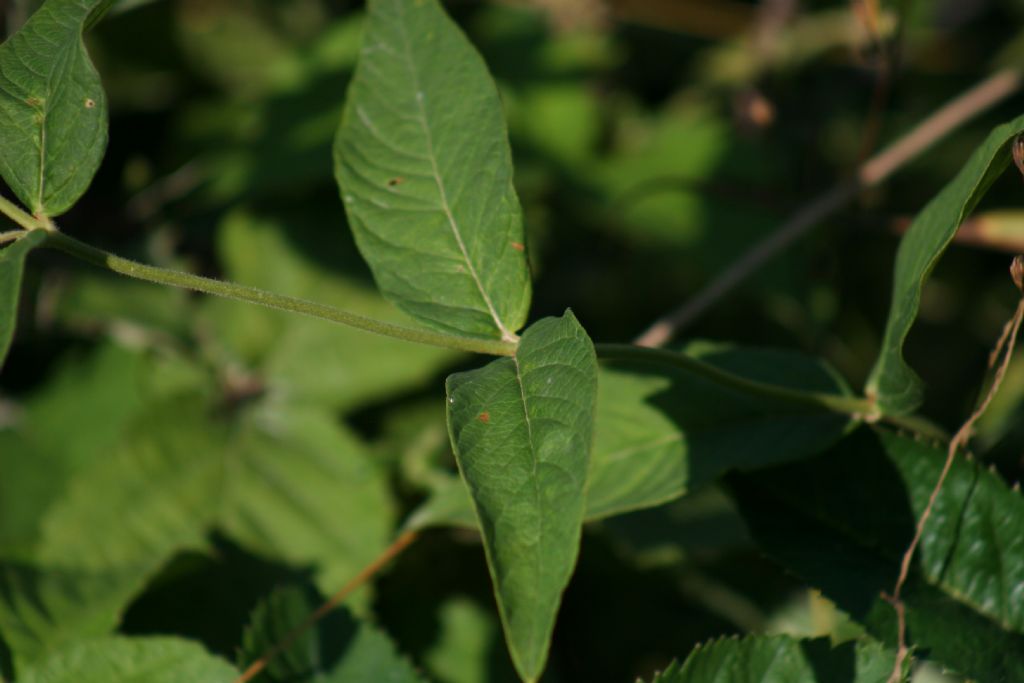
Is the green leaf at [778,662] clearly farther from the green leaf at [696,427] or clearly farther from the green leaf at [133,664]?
the green leaf at [133,664]

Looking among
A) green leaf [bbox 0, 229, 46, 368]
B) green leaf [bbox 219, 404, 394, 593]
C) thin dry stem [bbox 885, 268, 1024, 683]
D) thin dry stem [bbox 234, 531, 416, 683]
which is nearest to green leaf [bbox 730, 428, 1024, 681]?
thin dry stem [bbox 885, 268, 1024, 683]

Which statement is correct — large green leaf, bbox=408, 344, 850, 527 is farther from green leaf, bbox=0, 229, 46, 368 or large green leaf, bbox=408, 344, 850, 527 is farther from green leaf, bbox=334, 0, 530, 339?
green leaf, bbox=0, 229, 46, 368

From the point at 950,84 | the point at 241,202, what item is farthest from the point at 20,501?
the point at 950,84

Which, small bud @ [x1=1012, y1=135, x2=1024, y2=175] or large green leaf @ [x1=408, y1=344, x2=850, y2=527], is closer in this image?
small bud @ [x1=1012, y1=135, x2=1024, y2=175]

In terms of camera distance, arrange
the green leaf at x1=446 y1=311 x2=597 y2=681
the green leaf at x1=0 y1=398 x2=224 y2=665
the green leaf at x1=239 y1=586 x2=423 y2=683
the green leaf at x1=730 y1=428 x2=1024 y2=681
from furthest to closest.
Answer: the green leaf at x1=0 y1=398 x2=224 y2=665, the green leaf at x1=239 y1=586 x2=423 y2=683, the green leaf at x1=730 y1=428 x2=1024 y2=681, the green leaf at x1=446 y1=311 x2=597 y2=681

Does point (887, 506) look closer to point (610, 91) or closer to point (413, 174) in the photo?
point (413, 174)

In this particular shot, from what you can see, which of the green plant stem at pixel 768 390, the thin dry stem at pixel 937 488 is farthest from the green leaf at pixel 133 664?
the thin dry stem at pixel 937 488

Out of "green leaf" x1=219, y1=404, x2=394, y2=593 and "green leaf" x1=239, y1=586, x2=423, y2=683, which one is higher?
"green leaf" x1=239, y1=586, x2=423, y2=683
